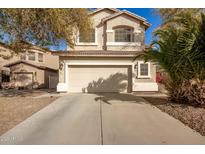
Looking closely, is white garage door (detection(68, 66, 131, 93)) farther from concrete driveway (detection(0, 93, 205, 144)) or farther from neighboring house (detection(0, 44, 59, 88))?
neighboring house (detection(0, 44, 59, 88))

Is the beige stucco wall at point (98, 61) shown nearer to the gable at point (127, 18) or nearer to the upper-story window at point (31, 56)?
the gable at point (127, 18)

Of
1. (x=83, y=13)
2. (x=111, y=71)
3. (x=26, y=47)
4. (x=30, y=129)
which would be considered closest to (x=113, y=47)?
(x=111, y=71)

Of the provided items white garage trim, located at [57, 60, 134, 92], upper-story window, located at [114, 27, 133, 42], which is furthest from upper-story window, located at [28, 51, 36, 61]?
upper-story window, located at [114, 27, 133, 42]

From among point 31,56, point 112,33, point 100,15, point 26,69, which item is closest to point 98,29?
point 112,33

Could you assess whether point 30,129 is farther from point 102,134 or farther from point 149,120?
point 149,120

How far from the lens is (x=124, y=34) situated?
61.1ft

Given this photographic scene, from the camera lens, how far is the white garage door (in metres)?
16.9

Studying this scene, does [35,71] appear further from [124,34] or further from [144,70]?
[144,70]

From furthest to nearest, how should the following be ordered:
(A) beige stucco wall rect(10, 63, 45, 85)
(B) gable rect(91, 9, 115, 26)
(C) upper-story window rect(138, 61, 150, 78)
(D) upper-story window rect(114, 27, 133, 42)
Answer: (A) beige stucco wall rect(10, 63, 45, 85) < (B) gable rect(91, 9, 115, 26) < (D) upper-story window rect(114, 27, 133, 42) < (C) upper-story window rect(138, 61, 150, 78)

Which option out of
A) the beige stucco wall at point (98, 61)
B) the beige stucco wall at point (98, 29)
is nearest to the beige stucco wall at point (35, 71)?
the beige stucco wall at point (98, 29)

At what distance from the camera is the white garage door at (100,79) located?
16.9m

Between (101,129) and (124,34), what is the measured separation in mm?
13512

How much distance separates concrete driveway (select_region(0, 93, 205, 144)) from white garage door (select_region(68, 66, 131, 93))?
8.29m

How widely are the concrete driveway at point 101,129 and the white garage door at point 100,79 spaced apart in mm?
8294
